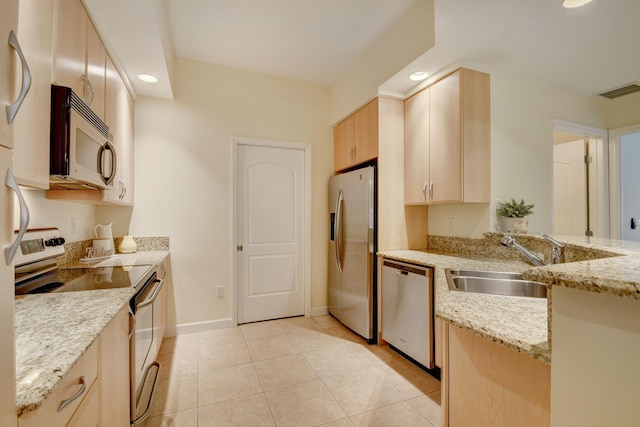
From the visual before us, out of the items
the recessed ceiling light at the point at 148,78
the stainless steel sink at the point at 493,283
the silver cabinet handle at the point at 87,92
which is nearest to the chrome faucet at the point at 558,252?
the stainless steel sink at the point at 493,283

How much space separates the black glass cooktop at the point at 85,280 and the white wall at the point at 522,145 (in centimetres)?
250

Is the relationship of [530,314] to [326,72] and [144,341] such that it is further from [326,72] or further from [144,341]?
[326,72]

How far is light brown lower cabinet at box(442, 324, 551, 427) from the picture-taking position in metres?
0.76

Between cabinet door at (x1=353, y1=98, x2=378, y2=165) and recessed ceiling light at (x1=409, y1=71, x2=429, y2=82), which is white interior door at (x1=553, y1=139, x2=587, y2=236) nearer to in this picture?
recessed ceiling light at (x1=409, y1=71, x2=429, y2=82)

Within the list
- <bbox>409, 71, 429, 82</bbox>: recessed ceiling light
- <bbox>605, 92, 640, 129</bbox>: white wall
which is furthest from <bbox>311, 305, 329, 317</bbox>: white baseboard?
<bbox>605, 92, 640, 129</bbox>: white wall

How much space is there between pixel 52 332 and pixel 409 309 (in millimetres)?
2070

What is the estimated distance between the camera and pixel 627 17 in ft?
5.66

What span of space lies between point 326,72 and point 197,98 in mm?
1420

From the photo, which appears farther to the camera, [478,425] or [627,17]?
[627,17]

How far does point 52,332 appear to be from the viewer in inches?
33.0

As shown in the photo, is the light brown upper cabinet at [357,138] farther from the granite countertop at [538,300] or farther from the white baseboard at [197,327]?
the white baseboard at [197,327]

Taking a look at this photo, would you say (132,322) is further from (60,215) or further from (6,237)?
(60,215)

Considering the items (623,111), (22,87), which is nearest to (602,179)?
(623,111)

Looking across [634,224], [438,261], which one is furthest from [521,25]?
[634,224]
